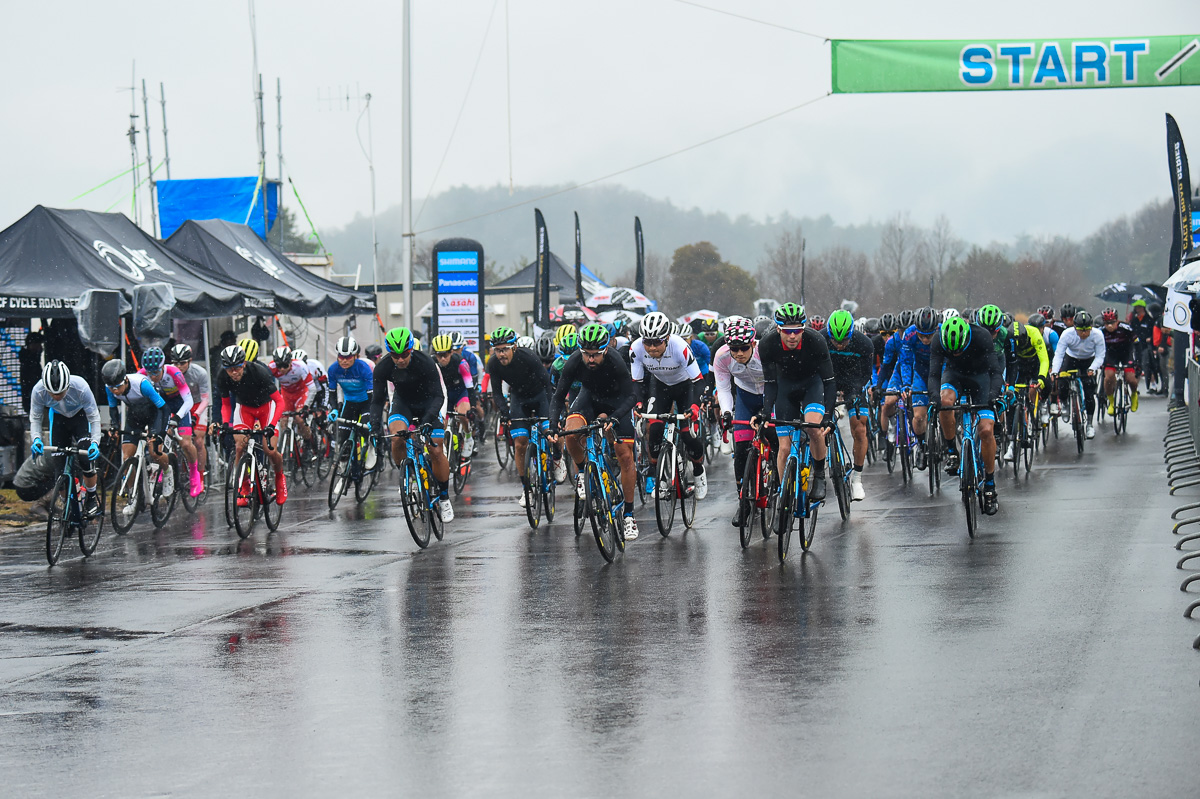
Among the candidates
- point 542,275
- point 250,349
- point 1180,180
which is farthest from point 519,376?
point 542,275

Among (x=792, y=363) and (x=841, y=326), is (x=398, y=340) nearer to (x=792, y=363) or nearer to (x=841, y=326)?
(x=792, y=363)

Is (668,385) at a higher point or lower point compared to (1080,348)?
lower

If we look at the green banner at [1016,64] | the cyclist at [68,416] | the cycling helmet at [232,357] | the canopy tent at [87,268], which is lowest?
the cyclist at [68,416]

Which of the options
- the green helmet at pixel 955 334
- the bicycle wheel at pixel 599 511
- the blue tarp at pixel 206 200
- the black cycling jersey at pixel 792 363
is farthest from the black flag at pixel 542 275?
the bicycle wheel at pixel 599 511

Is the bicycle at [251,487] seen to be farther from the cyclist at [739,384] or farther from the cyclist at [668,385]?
the cyclist at [739,384]

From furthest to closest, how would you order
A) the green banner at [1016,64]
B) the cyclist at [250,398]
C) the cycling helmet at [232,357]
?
the green banner at [1016,64] < the cyclist at [250,398] < the cycling helmet at [232,357]

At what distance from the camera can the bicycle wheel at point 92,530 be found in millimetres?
12223

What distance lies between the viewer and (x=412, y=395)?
484 inches

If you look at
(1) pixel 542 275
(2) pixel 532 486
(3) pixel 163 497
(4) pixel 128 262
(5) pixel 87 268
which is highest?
(1) pixel 542 275

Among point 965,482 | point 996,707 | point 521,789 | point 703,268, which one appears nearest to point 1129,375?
point 965,482

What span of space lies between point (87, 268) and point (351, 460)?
523 centimetres

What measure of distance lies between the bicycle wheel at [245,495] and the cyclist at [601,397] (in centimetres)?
350

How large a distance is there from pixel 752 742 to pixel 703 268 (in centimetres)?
8555

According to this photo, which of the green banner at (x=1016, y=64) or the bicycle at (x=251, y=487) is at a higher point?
the green banner at (x=1016, y=64)
